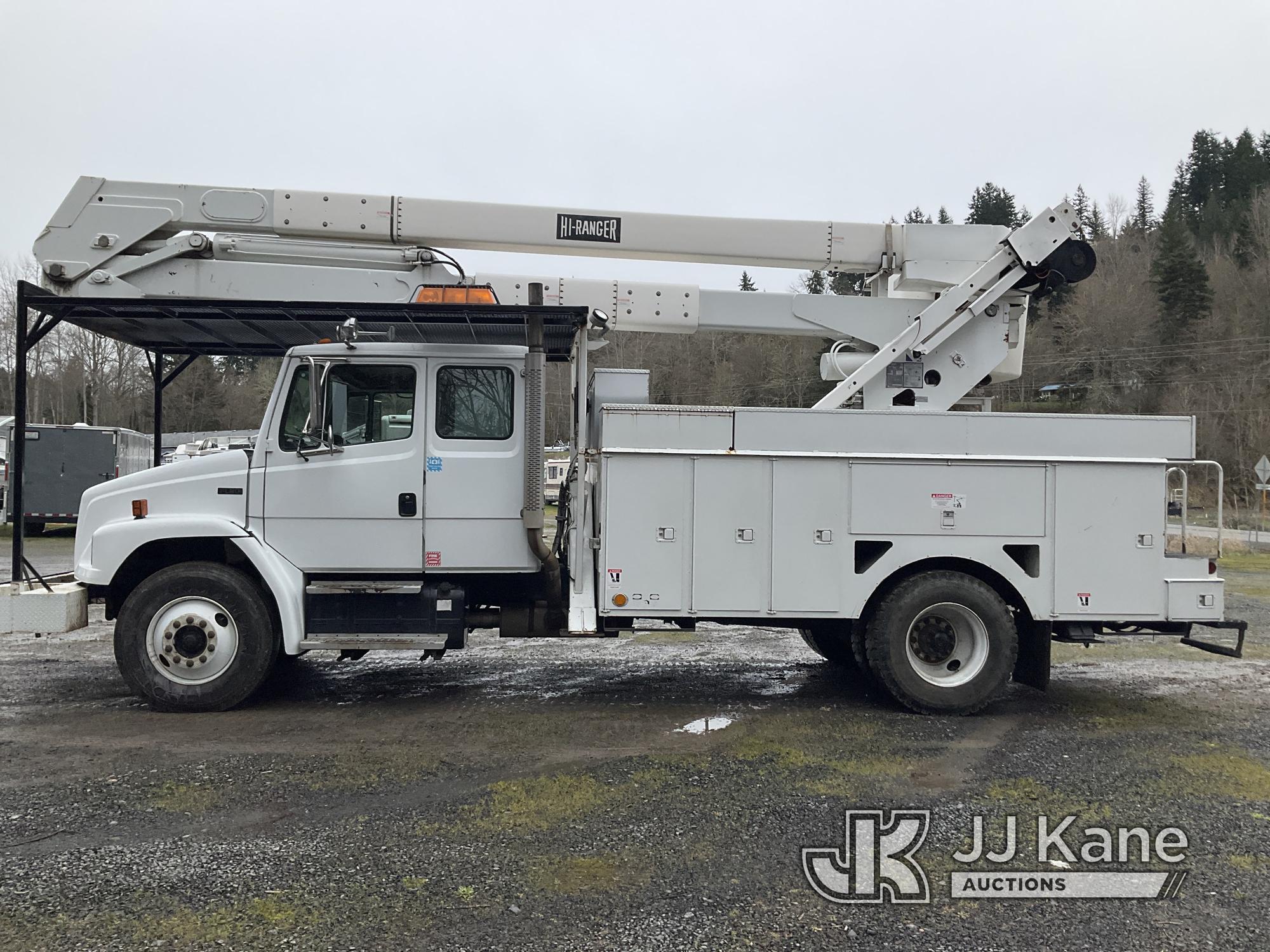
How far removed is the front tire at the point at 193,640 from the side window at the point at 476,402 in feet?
6.32

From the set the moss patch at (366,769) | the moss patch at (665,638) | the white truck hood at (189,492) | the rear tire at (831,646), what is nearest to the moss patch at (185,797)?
the moss patch at (366,769)

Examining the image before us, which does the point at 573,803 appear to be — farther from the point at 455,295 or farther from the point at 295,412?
the point at 455,295

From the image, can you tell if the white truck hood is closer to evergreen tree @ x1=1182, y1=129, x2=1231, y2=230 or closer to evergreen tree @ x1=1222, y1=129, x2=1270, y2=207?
evergreen tree @ x1=1222, y1=129, x2=1270, y2=207

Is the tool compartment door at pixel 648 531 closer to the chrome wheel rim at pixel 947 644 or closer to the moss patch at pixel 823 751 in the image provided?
the moss patch at pixel 823 751

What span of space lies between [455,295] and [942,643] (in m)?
4.51

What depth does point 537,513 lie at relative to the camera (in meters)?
6.18

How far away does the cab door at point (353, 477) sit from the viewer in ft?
20.4

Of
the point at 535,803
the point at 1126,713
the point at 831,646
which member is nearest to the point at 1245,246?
the point at 1126,713

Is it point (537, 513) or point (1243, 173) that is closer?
point (537, 513)

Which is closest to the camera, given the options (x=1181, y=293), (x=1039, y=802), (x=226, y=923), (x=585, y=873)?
(x=226, y=923)

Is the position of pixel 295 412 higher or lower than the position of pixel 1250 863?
higher

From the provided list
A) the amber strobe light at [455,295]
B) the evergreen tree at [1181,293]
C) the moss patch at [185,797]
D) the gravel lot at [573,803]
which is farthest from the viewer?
the evergreen tree at [1181,293]

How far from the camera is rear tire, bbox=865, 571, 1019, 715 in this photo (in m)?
6.11

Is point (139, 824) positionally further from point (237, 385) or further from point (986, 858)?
point (237, 385)
